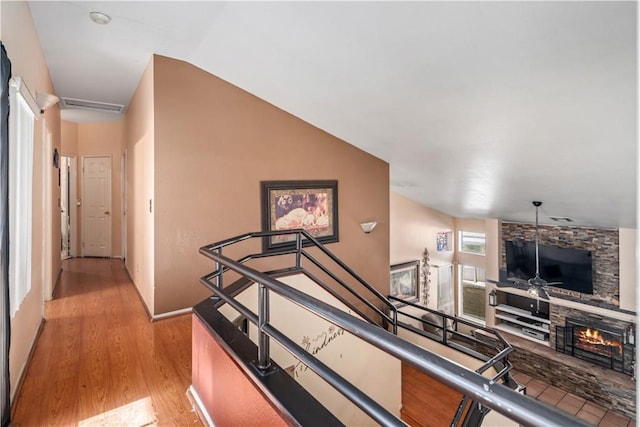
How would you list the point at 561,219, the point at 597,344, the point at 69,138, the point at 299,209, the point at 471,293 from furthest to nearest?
the point at 471,293, the point at 597,344, the point at 561,219, the point at 69,138, the point at 299,209

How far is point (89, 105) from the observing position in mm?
5324

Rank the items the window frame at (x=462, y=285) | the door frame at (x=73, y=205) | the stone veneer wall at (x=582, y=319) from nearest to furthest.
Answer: the door frame at (x=73, y=205)
the stone veneer wall at (x=582, y=319)
the window frame at (x=462, y=285)

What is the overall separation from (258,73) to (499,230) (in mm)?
7563

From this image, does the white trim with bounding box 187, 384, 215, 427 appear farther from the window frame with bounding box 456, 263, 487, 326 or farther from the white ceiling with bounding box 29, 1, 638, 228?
the window frame with bounding box 456, 263, 487, 326

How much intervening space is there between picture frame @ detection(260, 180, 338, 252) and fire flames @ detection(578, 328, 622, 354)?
20.4 ft

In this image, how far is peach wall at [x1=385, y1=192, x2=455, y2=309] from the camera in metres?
8.59

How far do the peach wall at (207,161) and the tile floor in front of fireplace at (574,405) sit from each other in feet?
21.2

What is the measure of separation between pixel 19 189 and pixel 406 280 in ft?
26.2

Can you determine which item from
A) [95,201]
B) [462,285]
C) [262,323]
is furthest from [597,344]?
[95,201]

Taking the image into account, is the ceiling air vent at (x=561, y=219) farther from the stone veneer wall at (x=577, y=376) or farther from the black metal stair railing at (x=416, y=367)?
the black metal stair railing at (x=416, y=367)

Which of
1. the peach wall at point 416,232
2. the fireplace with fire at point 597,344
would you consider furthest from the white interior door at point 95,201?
the fireplace with fire at point 597,344

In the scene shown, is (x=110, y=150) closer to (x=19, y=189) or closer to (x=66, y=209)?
(x=66, y=209)

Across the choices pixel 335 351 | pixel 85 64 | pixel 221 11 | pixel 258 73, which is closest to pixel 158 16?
pixel 221 11

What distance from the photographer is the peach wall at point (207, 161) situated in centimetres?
359
